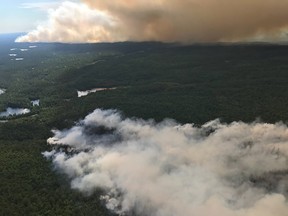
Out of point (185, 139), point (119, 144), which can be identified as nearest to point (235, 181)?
point (185, 139)

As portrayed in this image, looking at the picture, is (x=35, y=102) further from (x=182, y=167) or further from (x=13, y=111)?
(x=182, y=167)

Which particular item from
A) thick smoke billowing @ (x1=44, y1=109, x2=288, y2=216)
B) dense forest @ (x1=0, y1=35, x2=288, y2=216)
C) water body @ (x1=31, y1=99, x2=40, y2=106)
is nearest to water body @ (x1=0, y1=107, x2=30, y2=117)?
dense forest @ (x1=0, y1=35, x2=288, y2=216)

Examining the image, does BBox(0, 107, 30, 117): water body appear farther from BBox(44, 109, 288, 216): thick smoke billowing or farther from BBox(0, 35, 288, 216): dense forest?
BBox(44, 109, 288, 216): thick smoke billowing

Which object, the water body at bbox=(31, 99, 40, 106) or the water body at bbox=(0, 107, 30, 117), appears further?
the water body at bbox=(31, 99, 40, 106)

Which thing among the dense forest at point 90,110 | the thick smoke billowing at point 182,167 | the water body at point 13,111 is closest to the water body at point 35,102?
the dense forest at point 90,110

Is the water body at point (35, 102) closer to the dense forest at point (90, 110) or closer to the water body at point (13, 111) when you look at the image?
the dense forest at point (90, 110)

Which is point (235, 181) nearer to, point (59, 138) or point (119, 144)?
point (119, 144)

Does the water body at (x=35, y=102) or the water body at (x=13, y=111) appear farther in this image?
the water body at (x=35, y=102)

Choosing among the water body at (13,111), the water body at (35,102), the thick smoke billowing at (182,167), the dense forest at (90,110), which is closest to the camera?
the thick smoke billowing at (182,167)

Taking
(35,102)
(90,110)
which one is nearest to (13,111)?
(35,102)

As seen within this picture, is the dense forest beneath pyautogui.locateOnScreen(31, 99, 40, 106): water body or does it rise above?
above
